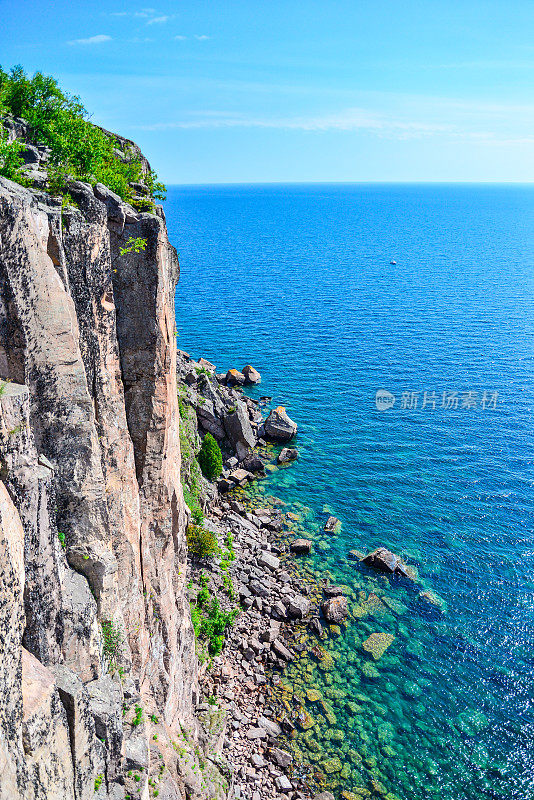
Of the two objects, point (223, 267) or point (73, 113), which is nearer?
point (73, 113)

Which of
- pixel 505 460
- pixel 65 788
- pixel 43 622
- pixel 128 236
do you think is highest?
pixel 128 236

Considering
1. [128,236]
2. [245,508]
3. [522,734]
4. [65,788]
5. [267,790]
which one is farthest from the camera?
[245,508]

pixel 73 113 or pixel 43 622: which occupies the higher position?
pixel 73 113

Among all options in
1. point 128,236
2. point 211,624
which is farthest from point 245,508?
point 128,236

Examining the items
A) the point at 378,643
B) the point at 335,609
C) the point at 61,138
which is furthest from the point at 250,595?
the point at 61,138

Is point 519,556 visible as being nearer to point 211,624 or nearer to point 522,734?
point 522,734

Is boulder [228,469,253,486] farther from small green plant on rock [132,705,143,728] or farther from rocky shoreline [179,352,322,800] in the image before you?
small green plant on rock [132,705,143,728]
